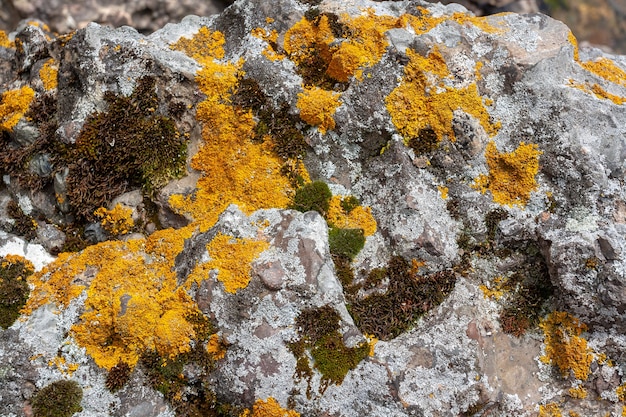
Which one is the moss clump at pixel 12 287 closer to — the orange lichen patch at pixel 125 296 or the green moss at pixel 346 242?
the orange lichen patch at pixel 125 296

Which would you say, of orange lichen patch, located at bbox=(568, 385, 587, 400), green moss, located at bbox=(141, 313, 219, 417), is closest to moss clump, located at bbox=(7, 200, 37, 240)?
green moss, located at bbox=(141, 313, 219, 417)

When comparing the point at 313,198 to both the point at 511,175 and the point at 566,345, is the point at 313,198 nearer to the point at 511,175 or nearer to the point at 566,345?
the point at 511,175

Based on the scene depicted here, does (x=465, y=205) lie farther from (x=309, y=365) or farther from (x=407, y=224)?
(x=309, y=365)

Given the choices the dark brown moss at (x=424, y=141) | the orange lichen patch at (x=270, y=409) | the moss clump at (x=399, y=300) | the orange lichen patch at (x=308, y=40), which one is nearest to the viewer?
the orange lichen patch at (x=270, y=409)

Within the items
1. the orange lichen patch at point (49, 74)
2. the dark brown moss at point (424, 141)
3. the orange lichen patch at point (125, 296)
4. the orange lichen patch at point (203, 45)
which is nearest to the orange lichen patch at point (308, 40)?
the orange lichen patch at point (203, 45)

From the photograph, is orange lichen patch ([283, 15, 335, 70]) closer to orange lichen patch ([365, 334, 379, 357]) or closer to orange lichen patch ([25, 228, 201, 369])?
orange lichen patch ([25, 228, 201, 369])
